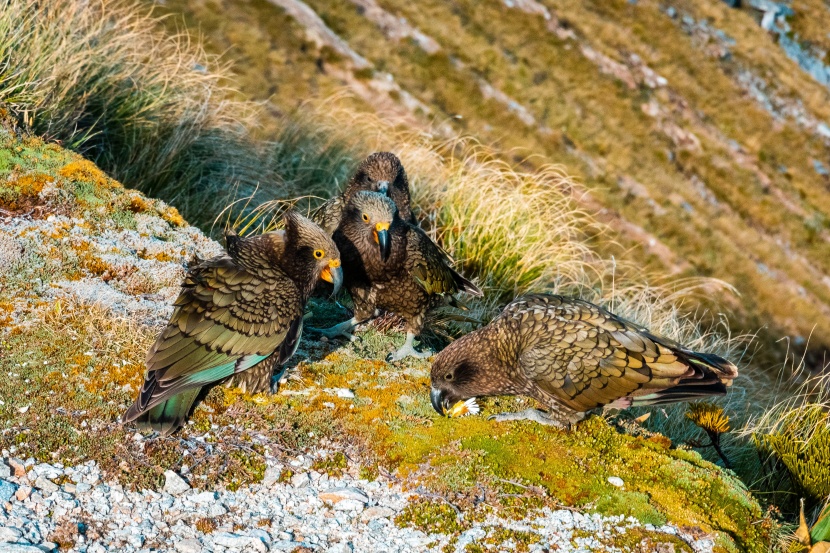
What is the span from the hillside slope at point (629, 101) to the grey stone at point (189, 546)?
42.3 ft

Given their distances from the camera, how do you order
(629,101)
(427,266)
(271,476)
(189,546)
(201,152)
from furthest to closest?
(629,101) → (201,152) → (427,266) → (271,476) → (189,546)

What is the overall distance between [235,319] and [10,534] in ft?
5.49

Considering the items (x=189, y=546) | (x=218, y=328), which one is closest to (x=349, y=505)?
(x=189, y=546)

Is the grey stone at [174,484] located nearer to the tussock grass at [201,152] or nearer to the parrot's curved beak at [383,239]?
the parrot's curved beak at [383,239]

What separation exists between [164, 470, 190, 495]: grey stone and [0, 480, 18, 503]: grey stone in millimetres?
679

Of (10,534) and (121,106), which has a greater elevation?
(10,534)

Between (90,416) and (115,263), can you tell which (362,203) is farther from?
(90,416)

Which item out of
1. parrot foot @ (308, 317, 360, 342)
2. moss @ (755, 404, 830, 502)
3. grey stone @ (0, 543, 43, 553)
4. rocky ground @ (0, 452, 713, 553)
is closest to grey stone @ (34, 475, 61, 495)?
rocky ground @ (0, 452, 713, 553)

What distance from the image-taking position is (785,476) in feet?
21.1

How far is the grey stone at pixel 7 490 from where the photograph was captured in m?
3.63

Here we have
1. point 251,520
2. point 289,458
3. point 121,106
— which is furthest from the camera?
point 121,106

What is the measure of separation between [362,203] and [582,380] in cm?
208

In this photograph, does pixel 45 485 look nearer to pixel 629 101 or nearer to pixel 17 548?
pixel 17 548

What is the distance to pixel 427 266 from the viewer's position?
19.8ft
